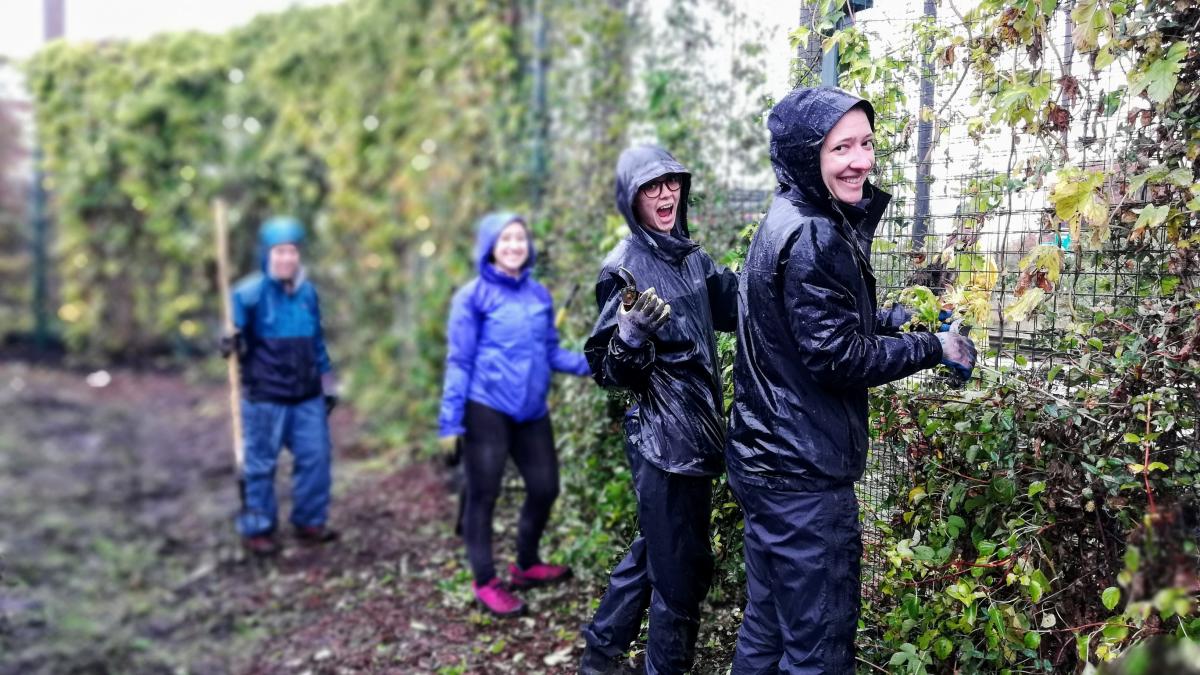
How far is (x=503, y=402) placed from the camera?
13.1 ft

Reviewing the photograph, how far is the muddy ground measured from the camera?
402 centimetres

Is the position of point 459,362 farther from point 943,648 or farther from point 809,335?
point 943,648

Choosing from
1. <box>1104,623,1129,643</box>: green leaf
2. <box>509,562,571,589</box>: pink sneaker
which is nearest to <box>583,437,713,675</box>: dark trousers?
Result: <box>1104,623,1129,643</box>: green leaf

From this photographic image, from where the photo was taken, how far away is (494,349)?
3.99 m

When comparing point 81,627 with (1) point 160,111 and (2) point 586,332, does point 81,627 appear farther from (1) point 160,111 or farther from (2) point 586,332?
(1) point 160,111

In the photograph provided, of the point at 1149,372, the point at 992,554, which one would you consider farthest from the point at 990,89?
the point at 992,554

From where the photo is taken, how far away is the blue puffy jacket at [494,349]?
3.97m

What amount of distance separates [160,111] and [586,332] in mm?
8402

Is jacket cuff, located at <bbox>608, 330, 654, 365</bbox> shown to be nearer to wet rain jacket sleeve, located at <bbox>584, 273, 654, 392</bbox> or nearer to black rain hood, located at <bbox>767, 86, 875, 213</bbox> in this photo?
wet rain jacket sleeve, located at <bbox>584, 273, 654, 392</bbox>

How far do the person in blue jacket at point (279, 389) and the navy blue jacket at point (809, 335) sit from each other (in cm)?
356

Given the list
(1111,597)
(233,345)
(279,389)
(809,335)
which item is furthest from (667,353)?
(233,345)

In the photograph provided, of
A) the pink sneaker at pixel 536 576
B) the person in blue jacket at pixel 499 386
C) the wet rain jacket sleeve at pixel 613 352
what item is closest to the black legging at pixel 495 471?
the person in blue jacket at pixel 499 386

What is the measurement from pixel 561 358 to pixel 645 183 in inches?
56.5

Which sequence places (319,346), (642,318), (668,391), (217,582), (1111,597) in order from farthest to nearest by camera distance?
(319,346) < (217,582) < (668,391) < (642,318) < (1111,597)
